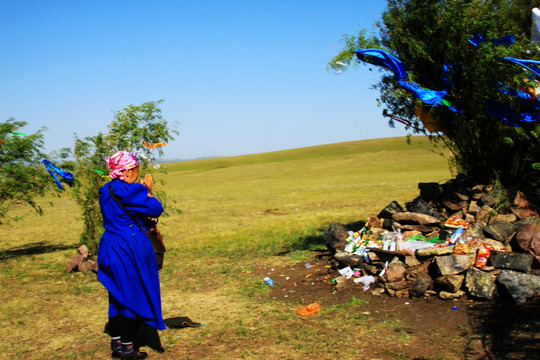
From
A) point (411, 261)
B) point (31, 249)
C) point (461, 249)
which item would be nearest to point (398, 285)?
point (411, 261)

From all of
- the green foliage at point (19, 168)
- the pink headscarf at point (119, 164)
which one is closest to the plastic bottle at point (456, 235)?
the pink headscarf at point (119, 164)

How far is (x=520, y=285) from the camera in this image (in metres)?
6.80

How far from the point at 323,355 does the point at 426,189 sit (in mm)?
5737

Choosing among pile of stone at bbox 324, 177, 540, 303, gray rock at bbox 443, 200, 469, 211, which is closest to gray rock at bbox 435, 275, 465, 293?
pile of stone at bbox 324, 177, 540, 303

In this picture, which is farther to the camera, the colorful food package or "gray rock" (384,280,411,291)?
"gray rock" (384,280,411,291)

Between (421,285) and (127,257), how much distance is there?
4611 millimetres

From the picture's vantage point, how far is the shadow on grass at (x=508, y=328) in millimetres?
5250

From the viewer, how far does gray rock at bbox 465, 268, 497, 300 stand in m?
6.97

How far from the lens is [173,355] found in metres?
Result: 5.74

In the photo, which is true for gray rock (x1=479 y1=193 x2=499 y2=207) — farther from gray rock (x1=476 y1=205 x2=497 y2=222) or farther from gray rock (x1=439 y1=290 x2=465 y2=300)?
gray rock (x1=439 y1=290 x2=465 y2=300)

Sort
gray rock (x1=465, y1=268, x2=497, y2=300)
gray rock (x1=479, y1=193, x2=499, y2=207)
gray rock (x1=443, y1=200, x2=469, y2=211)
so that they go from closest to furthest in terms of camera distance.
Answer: gray rock (x1=465, y1=268, x2=497, y2=300)
gray rock (x1=479, y1=193, x2=499, y2=207)
gray rock (x1=443, y1=200, x2=469, y2=211)

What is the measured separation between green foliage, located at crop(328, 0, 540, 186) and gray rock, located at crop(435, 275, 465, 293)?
259cm

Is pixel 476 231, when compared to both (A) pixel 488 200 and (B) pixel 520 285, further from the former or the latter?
(B) pixel 520 285

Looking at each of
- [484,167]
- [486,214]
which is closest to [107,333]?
[486,214]
